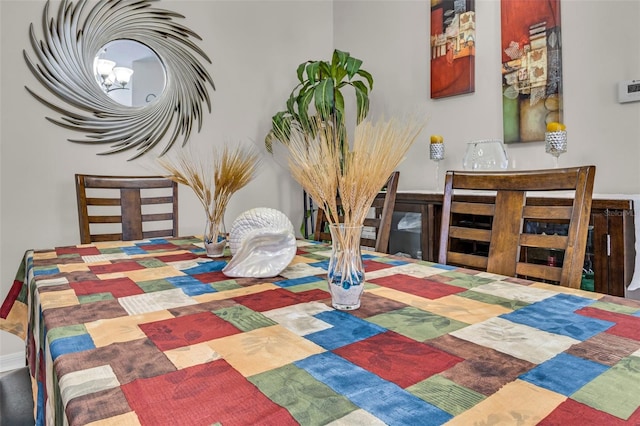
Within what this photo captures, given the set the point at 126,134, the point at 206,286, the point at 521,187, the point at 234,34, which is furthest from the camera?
the point at 234,34

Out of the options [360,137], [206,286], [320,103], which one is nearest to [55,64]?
[320,103]

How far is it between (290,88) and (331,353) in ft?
9.65

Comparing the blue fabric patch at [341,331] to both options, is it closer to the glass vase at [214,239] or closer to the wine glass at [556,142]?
the glass vase at [214,239]

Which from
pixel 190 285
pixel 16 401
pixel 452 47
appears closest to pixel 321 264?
pixel 190 285

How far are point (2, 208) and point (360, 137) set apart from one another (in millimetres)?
2328

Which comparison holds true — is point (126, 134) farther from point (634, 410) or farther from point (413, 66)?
point (634, 410)

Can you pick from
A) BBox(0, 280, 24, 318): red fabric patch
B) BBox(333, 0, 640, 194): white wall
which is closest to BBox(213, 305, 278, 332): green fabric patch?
BBox(0, 280, 24, 318): red fabric patch

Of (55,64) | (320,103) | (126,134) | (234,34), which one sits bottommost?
(126,134)

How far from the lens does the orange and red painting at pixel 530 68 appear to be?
2.08 m

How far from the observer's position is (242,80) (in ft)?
9.86

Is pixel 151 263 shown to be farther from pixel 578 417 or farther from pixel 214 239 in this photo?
pixel 578 417

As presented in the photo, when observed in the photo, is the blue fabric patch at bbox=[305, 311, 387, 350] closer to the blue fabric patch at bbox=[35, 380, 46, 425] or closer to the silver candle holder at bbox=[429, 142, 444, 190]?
the blue fabric patch at bbox=[35, 380, 46, 425]

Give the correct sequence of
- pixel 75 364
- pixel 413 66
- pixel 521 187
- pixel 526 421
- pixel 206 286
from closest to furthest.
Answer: pixel 526 421 < pixel 75 364 < pixel 206 286 < pixel 521 187 < pixel 413 66

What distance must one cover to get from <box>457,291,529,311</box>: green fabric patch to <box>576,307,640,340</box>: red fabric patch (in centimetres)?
10
